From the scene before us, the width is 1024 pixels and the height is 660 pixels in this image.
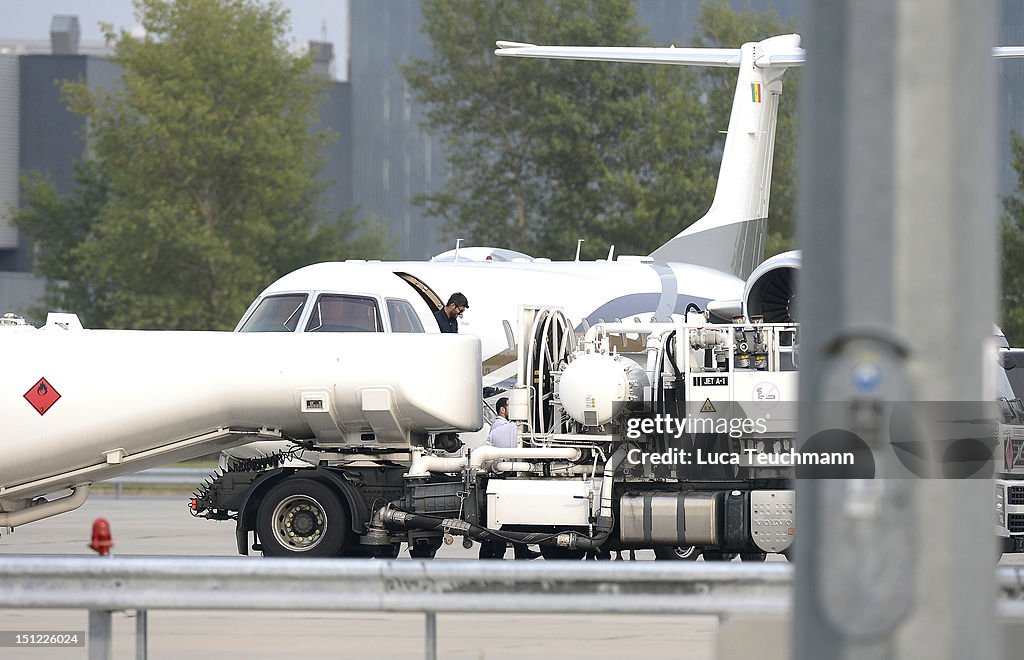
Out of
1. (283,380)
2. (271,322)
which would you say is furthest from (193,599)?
(271,322)

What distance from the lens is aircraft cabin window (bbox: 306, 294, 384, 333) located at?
53.3 feet

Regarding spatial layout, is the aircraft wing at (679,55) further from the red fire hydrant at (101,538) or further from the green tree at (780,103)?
the red fire hydrant at (101,538)

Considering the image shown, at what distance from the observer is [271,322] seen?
1630 cm

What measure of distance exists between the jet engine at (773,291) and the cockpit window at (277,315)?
527cm

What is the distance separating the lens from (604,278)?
68.9 ft

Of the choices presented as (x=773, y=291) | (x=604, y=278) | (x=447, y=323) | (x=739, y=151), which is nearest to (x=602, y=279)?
(x=604, y=278)

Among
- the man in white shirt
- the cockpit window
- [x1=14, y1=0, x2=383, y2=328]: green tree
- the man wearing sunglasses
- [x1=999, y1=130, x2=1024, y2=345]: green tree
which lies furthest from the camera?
[x1=14, y1=0, x2=383, y2=328]: green tree

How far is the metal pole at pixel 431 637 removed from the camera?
18.9ft

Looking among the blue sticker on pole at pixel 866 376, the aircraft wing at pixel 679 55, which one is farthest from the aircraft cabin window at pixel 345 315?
the blue sticker on pole at pixel 866 376

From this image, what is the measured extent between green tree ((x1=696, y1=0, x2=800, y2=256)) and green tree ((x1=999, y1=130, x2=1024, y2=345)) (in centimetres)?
628

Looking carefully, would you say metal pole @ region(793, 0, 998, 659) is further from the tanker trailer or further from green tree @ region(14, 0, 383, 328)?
green tree @ region(14, 0, 383, 328)

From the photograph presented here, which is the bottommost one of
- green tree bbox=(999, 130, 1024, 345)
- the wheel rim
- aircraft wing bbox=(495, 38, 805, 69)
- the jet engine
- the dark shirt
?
the wheel rim

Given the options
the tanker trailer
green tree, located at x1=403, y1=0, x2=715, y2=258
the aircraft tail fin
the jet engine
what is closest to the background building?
green tree, located at x1=403, y1=0, x2=715, y2=258

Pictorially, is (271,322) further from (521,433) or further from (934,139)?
(934,139)
